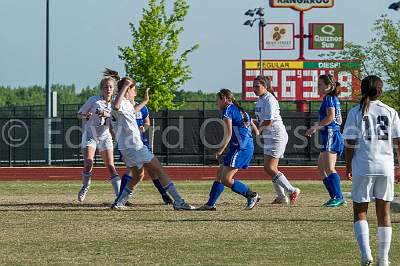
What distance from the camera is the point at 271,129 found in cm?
1773

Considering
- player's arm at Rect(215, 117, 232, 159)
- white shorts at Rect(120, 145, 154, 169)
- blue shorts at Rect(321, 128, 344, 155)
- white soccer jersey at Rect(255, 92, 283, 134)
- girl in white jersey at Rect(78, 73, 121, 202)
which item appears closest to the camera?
player's arm at Rect(215, 117, 232, 159)

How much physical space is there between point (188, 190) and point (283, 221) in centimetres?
840

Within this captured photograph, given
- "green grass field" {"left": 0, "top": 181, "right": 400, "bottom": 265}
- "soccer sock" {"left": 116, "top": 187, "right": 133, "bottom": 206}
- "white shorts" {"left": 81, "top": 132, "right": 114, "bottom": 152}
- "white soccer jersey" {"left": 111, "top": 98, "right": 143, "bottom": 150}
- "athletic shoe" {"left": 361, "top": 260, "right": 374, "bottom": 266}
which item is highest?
"white soccer jersey" {"left": 111, "top": 98, "right": 143, "bottom": 150}

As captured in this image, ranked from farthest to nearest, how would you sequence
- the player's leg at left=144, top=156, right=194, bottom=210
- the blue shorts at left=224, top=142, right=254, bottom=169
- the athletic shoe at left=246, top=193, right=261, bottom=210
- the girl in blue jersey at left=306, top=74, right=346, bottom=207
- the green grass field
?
1. the girl in blue jersey at left=306, top=74, right=346, bottom=207
2. the athletic shoe at left=246, top=193, right=261, bottom=210
3. the blue shorts at left=224, top=142, right=254, bottom=169
4. the player's leg at left=144, top=156, right=194, bottom=210
5. the green grass field

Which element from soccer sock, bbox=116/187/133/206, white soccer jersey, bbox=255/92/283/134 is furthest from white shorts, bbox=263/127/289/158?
soccer sock, bbox=116/187/133/206

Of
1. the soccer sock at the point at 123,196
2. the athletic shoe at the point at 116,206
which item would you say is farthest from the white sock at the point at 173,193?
the athletic shoe at the point at 116,206

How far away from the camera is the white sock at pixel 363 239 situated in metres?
10.0

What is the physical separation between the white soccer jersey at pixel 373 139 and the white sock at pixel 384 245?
0.51 meters

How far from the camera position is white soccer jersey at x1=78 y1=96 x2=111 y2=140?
17.8 m

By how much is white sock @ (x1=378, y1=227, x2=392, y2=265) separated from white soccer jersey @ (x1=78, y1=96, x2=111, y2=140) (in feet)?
27.2

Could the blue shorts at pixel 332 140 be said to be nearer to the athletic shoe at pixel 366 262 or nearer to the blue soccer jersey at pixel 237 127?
the blue soccer jersey at pixel 237 127

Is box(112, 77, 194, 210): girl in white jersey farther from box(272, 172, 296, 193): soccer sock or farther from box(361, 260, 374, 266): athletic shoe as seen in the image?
box(361, 260, 374, 266): athletic shoe

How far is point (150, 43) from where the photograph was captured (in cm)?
5009

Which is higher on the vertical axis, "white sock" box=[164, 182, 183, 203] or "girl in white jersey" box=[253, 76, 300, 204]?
"girl in white jersey" box=[253, 76, 300, 204]
